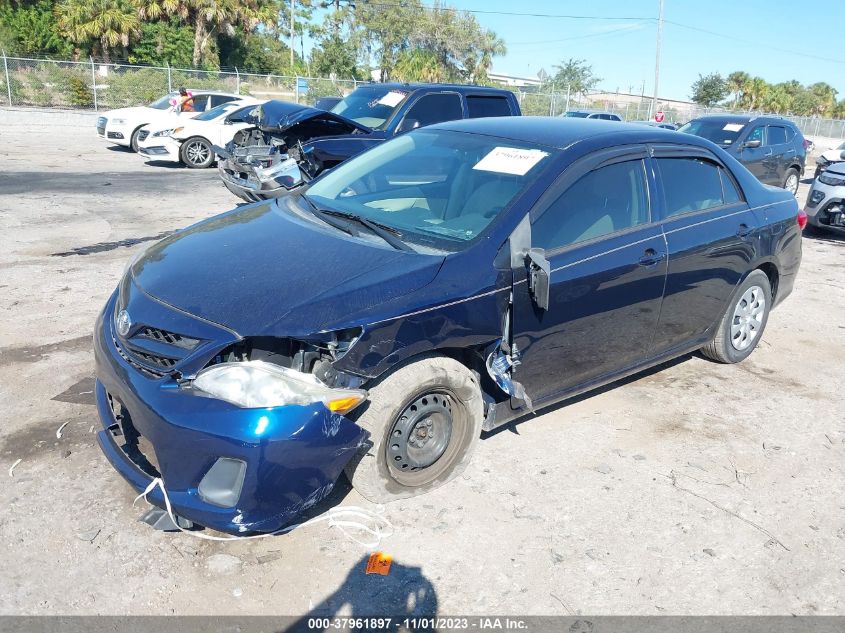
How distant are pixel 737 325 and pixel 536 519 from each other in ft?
9.03

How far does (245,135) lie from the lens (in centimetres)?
1033

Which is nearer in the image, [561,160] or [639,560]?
[639,560]

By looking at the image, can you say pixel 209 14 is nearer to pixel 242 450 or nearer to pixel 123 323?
pixel 123 323

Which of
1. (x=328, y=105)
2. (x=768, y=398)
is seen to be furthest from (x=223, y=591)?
(x=328, y=105)

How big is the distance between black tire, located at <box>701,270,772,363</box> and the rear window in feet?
20.7

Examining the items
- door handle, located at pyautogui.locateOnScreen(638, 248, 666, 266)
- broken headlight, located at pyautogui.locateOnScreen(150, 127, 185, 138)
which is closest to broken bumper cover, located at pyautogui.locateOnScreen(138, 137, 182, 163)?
broken headlight, located at pyautogui.locateOnScreen(150, 127, 185, 138)

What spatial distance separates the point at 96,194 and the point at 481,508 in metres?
10.0

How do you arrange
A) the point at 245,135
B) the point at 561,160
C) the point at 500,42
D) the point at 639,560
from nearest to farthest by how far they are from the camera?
the point at 639,560
the point at 561,160
the point at 245,135
the point at 500,42

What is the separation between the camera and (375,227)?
145 inches

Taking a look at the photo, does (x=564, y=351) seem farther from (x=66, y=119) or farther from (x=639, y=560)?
(x=66, y=119)

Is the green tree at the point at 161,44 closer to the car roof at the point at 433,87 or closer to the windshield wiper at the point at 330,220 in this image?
the car roof at the point at 433,87

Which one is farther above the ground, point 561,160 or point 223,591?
point 561,160

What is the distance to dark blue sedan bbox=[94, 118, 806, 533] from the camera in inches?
110

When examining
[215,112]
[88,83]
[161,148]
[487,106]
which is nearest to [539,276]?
[487,106]
